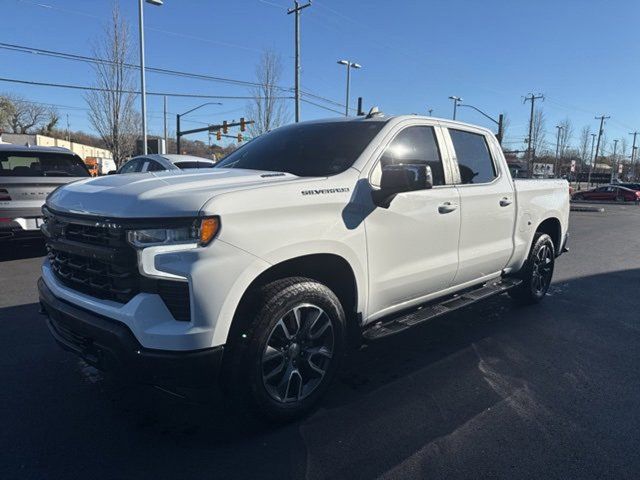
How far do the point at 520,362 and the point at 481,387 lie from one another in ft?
2.35

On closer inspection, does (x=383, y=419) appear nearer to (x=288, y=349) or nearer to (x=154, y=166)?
(x=288, y=349)

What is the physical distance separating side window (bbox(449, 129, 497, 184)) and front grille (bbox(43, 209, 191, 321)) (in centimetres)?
282

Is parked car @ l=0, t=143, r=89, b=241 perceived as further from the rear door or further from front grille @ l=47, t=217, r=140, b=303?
the rear door

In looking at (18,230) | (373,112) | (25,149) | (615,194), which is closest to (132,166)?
(25,149)

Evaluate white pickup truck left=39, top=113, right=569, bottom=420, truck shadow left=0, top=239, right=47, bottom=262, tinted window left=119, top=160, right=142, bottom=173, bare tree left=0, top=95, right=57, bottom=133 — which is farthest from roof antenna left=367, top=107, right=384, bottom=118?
bare tree left=0, top=95, right=57, bottom=133

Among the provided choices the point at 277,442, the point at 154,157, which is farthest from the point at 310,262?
the point at 154,157

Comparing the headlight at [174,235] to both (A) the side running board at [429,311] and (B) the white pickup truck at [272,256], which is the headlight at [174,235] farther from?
(A) the side running board at [429,311]

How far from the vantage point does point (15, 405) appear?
3.22 metres

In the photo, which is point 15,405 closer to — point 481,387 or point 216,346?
point 216,346

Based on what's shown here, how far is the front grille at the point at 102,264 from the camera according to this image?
2.49 metres

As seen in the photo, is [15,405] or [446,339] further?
[446,339]

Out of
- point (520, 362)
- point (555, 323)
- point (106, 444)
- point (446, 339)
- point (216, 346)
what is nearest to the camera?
point (216, 346)

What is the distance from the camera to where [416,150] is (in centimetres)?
394

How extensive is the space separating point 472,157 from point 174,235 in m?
3.12
